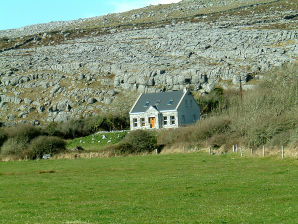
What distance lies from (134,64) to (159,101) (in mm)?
33950

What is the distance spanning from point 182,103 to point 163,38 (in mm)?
59971

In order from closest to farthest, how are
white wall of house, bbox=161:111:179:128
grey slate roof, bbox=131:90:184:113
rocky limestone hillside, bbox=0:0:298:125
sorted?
white wall of house, bbox=161:111:179:128 < grey slate roof, bbox=131:90:184:113 < rocky limestone hillside, bbox=0:0:298:125

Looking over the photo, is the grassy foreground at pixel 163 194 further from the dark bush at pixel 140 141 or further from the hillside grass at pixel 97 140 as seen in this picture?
the hillside grass at pixel 97 140

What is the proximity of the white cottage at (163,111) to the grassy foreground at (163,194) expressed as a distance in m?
37.1

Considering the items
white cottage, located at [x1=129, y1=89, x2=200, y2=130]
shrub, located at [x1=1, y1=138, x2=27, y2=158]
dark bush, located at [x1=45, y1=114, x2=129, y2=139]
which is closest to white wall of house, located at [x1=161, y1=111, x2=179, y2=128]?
white cottage, located at [x1=129, y1=89, x2=200, y2=130]

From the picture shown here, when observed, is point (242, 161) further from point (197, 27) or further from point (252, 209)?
point (197, 27)

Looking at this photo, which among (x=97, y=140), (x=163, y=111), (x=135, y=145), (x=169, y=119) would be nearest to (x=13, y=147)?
(x=135, y=145)

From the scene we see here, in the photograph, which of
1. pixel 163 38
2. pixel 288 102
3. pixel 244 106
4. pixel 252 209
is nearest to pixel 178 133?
pixel 244 106

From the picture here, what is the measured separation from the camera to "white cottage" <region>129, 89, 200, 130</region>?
250 feet

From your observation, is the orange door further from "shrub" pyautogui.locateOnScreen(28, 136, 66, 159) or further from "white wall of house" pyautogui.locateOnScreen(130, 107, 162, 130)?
"shrub" pyautogui.locateOnScreen(28, 136, 66, 159)

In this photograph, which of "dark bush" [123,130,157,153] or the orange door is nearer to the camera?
"dark bush" [123,130,157,153]

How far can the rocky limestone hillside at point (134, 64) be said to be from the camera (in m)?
94.8

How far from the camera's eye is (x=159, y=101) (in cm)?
7862

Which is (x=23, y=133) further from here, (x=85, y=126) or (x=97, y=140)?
(x=85, y=126)
